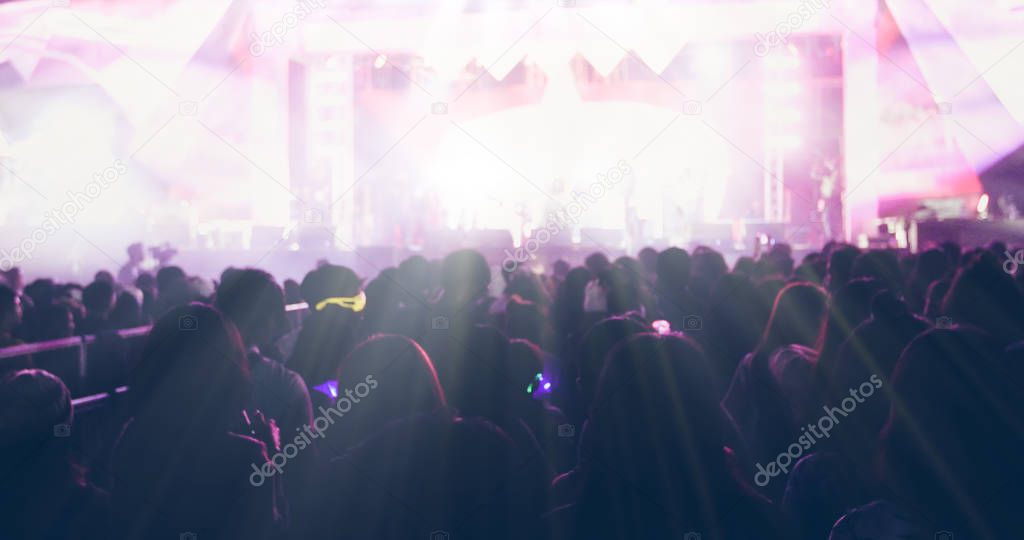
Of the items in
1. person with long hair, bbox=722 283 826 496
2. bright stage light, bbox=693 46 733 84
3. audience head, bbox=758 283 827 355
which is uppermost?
bright stage light, bbox=693 46 733 84

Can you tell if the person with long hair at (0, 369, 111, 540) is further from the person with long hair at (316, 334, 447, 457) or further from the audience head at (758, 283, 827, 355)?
the audience head at (758, 283, 827, 355)

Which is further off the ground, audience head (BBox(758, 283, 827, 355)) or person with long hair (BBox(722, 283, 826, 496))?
audience head (BBox(758, 283, 827, 355))

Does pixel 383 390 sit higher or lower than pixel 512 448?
higher

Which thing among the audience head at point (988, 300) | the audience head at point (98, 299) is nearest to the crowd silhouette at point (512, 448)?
the audience head at point (988, 300)

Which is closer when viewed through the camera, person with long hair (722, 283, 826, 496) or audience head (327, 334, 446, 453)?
audience head (327, 334, 446, 453)

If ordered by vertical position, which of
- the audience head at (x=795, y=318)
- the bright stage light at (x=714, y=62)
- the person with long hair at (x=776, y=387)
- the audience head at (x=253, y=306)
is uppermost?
the bright stage light at (x=714, y=62)

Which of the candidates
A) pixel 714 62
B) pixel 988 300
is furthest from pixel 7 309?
pixel 714 62

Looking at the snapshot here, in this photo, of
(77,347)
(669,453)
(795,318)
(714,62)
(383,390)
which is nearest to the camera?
(669,453)

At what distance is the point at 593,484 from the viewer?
6.64ft

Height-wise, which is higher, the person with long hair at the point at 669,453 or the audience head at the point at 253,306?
the audience head at the point at 253,306

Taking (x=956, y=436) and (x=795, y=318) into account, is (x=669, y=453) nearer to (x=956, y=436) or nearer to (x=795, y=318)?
(x=956, y=436)

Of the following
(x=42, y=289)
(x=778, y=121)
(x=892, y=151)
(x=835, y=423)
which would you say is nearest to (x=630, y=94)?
(x=778, y=121)

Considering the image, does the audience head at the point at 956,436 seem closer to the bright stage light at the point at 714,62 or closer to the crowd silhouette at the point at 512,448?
the crowd silhouette at the point at 512,448

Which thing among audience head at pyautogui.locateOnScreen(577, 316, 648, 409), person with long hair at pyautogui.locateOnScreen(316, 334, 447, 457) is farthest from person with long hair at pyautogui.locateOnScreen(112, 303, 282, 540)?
audience head at pyautogui.locateOnScreen(577, 316, 648, 409)
